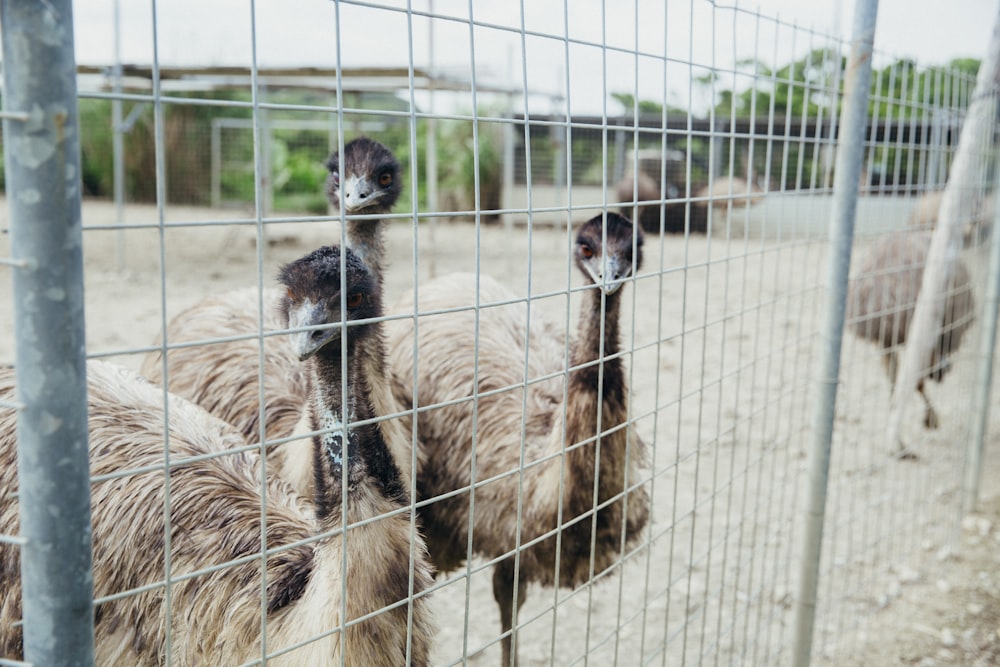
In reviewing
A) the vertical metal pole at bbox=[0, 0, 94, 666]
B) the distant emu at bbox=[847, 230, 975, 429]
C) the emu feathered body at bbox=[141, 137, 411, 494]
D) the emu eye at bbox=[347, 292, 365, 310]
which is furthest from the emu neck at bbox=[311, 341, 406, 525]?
the distant emu at bbox=[847, 230, 975, 429]

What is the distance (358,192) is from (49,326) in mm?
2110

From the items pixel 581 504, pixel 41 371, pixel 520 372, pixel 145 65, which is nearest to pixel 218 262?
pixel 145 65

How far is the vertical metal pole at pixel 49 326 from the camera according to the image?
974mm

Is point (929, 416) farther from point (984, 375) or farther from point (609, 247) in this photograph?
point (609, 247)

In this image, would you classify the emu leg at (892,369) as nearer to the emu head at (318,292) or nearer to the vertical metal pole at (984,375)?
the vertical metal pole at (984,375)

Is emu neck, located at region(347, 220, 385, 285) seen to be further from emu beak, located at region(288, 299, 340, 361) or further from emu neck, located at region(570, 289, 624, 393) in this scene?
emu beak, located at region(288, 299, 340, 361)

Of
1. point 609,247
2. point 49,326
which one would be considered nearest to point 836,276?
point 609,247

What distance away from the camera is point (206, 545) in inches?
88.3

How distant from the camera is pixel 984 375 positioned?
4.81m

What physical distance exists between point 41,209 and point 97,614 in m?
1.51

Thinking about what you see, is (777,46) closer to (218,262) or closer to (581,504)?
(581,504)

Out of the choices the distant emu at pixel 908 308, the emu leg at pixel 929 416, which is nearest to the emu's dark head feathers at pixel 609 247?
the distant emu at pixel 908 308

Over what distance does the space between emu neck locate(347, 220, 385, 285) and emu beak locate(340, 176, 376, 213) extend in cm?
8

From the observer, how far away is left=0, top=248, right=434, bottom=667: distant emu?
76.5 inches
